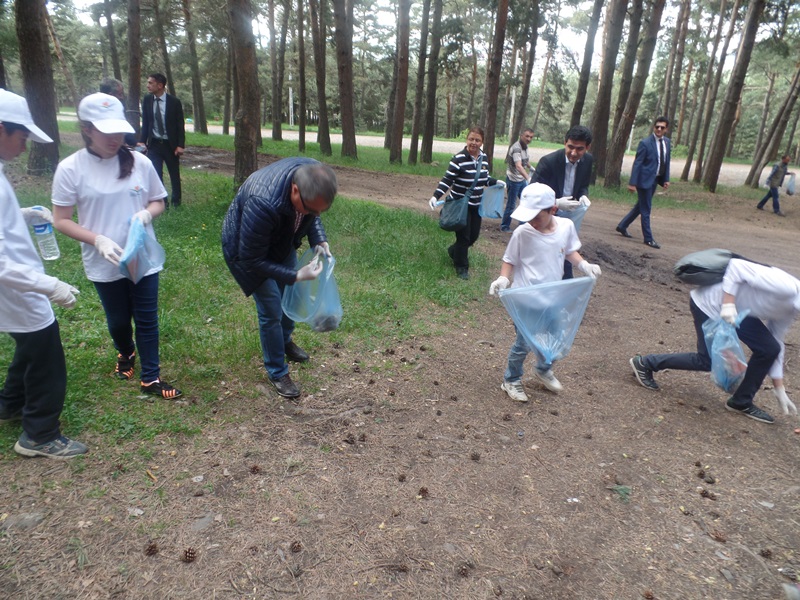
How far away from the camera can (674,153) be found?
39062mm

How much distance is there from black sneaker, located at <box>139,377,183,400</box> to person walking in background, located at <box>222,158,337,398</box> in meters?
0.70

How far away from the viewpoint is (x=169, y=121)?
745cm

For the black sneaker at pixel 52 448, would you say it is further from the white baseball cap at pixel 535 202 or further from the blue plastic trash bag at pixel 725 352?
the blue plastic trash bag at pixel 725 352

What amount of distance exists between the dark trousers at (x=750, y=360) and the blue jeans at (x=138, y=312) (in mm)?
3944

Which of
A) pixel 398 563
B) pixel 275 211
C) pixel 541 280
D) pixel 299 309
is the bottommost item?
pixel 398 563

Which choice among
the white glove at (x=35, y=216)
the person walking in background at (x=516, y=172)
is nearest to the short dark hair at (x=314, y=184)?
the white glove at (x=35, y=216)

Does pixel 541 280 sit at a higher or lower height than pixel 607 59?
lower

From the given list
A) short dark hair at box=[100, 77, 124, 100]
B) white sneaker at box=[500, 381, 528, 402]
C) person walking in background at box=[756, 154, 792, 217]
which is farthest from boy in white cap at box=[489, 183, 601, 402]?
person walking in background at box=[756, 154, 792, 217]

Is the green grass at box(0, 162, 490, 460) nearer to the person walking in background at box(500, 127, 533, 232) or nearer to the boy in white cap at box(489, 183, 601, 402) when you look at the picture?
the boy in white cap at box(489, 183, 601, 402)

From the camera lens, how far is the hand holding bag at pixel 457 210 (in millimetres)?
6371

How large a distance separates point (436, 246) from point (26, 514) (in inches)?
242

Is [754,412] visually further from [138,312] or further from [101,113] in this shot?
[101,113]

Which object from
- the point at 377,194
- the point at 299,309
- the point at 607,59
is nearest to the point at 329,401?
the point at 299,309

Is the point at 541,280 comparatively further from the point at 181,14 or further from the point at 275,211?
the point at 181,14
